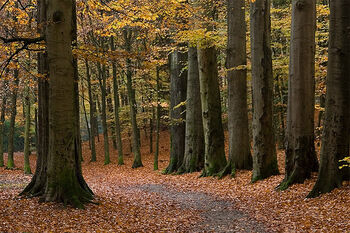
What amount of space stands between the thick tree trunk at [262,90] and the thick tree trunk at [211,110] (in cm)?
321

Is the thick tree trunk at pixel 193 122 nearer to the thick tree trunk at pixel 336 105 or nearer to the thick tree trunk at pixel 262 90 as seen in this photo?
the thick tree trunk at pixel 262 90

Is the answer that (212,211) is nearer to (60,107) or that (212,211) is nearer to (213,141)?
(60,107)

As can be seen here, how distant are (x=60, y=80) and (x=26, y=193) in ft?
10.5

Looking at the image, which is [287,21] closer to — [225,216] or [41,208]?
[225,216]

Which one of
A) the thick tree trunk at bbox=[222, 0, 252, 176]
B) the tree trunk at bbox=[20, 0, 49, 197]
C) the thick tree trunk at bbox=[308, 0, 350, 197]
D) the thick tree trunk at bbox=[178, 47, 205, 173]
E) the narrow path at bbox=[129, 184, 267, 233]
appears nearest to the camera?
the narrow path at bbox=[129, 184, 267, 233]

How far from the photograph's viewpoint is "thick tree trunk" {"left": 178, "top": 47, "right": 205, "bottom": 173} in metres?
16.7

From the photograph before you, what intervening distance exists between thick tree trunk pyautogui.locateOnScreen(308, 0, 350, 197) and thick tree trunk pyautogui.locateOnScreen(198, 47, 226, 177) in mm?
6950

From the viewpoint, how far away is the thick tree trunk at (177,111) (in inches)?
737

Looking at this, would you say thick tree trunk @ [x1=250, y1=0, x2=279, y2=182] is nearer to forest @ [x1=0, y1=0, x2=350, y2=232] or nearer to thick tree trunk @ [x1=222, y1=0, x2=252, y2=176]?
forest @ [x1=0, y1=0, x2=350, y2=232]

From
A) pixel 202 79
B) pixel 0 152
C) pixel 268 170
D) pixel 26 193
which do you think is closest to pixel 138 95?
pixel 0 152

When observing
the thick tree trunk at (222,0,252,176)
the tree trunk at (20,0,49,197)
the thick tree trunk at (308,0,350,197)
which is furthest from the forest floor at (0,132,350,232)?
the thick tree trunk at (222,0,252,176)

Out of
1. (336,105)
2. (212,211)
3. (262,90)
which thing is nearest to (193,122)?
(262,90)

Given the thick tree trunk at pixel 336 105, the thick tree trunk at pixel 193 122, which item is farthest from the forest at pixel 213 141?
the thick tree trunk at pixel 193 122

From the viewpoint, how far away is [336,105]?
27.4 feet
